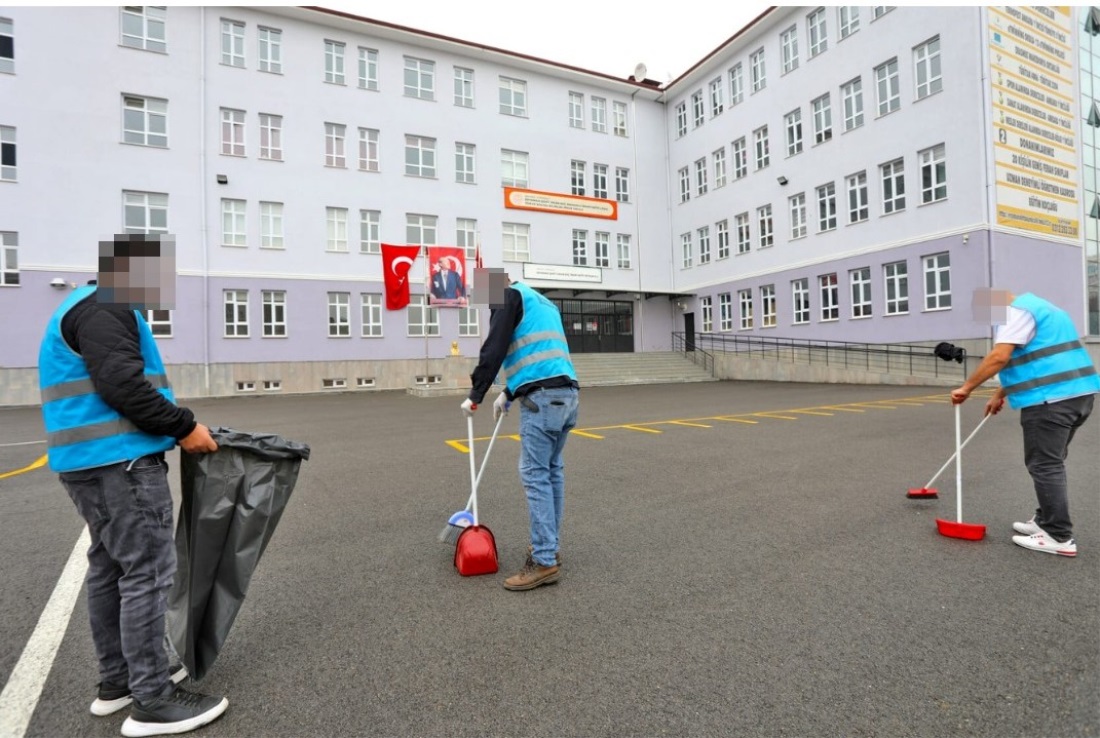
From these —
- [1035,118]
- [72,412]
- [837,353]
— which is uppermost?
[1035,118]

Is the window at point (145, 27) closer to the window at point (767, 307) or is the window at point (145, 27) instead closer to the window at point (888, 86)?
the window at point (767, 307)

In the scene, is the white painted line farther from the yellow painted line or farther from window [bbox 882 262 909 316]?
window [bbox 882 262 909 316]

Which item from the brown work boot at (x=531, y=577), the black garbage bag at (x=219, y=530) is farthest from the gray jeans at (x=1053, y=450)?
the black garbage bag at (x=219, y=530)

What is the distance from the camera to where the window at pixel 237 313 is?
917 inches

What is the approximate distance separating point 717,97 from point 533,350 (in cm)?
3130

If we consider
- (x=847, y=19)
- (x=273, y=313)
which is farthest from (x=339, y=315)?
(x=847, y=19)

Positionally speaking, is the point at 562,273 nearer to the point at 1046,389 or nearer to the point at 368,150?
the point at 368,150

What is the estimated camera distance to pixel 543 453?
3500 mm

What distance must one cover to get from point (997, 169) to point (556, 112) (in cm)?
1929

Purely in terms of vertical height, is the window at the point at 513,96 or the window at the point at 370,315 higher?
the window at the point at 513,96

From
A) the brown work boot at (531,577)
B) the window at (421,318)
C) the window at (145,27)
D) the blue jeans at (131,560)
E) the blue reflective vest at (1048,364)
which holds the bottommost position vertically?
the brown work boot at (531,577)

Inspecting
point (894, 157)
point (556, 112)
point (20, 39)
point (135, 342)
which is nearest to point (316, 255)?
point (20, 39)

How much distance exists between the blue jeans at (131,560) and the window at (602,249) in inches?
1163

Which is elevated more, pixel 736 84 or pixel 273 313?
pixel 736 84
